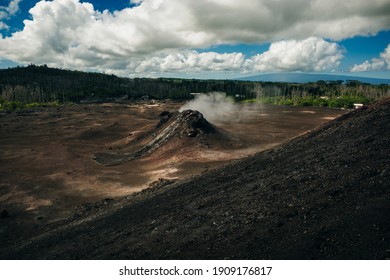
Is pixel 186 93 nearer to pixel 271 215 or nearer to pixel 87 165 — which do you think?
pixel 87 165

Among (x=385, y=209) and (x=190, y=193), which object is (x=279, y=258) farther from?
(x=190, y=193)

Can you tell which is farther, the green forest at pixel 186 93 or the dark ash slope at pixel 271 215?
the green forest at pixel 186 93

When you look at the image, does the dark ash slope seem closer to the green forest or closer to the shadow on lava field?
the shadow on lava field

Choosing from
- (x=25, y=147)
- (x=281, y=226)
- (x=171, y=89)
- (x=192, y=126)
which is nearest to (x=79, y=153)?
(x=25, y=147)

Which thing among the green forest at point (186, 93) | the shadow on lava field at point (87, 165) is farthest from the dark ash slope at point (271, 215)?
the green forest at point (186, 93)

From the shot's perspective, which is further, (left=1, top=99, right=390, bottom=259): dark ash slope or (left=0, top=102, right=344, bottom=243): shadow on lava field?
(left=0, top=102, right=344, bottom=243): shadow on lava field

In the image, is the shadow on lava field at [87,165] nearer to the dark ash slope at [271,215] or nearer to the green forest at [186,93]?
the dark ash slope at [271,215]

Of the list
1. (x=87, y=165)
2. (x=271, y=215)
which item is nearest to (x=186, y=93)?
(x=87, y=165)

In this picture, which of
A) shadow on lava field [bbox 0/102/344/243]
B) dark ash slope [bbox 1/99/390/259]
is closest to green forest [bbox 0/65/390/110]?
shadow on lava field [bbox 0/102/344/243]
